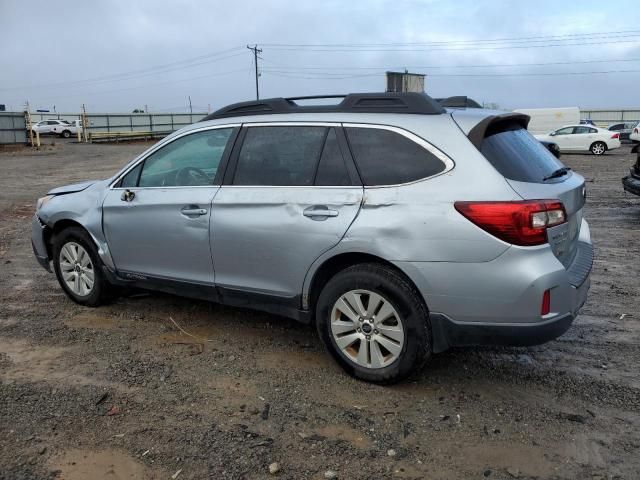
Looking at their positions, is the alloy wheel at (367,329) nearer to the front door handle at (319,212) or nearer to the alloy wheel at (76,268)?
the front door handle at (319,212)

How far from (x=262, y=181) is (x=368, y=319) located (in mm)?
1233

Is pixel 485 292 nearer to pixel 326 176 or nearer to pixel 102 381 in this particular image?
pixel 326 176

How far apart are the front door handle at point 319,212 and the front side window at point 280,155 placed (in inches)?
7.8

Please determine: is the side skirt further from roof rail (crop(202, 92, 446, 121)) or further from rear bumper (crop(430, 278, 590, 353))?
roof rail (crop(202, 92, 446, 121))

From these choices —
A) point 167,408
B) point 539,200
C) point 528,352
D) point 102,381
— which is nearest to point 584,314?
point 528,352

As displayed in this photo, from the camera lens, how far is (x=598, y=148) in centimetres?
2680

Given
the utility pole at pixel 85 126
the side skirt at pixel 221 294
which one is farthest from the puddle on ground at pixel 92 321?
the utility pole at pixel 85 126

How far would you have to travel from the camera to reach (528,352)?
13.9 feet

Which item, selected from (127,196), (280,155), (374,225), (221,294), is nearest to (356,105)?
(280,155)

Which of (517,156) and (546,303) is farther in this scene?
(517,156)

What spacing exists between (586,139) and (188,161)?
26.5m

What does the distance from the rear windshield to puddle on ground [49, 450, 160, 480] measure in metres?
2.50

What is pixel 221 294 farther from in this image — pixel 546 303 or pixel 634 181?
pixel 634 181

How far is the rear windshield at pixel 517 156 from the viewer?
341 cm
